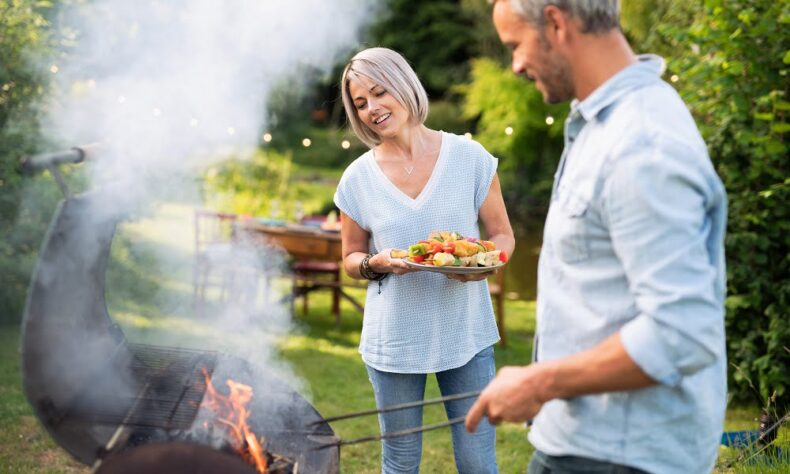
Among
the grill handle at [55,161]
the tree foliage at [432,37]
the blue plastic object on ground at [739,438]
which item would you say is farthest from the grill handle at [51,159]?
the tree foliage at [432,37]

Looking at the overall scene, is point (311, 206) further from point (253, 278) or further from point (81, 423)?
point (81, 423)

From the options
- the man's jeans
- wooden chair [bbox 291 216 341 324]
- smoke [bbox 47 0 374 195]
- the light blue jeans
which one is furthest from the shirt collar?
wooden chair [bbox 291 216 341 324]

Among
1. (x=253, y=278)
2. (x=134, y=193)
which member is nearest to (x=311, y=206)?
(x=253, y=278)

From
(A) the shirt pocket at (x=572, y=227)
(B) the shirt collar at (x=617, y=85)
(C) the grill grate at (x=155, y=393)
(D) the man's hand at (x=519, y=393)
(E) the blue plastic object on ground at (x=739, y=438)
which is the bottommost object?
(E) the blue plastic object on ground at (x=739, y=438)

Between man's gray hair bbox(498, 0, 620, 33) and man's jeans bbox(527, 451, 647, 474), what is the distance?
778mm

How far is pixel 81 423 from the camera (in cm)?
210

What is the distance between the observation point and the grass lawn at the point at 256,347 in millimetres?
4160

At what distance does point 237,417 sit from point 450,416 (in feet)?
2.18

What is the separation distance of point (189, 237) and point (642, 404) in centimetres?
907

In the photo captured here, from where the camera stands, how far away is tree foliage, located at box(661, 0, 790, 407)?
4.14 meters

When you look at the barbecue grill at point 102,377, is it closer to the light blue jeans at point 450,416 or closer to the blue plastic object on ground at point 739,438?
the light blue jeans at point 450,416

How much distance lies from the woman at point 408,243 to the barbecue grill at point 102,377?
299 mm

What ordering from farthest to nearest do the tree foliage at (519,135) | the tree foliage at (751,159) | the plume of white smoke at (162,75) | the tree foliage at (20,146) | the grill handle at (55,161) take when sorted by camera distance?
the tree foliage at (519,135) → the plume of white smoke at (162,75) → the tree foliage at (20,146) → the tree foliage at (751,159) → the grill handle at (55,161)

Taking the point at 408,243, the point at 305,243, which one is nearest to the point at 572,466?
the point at 408,243
